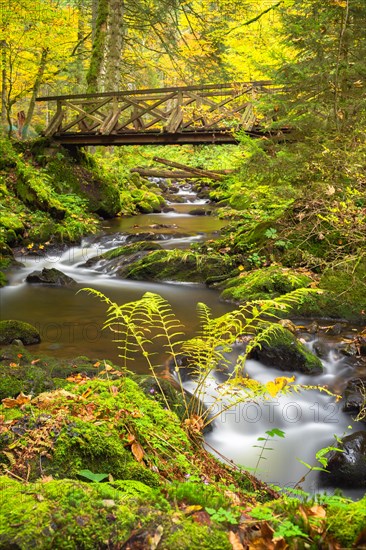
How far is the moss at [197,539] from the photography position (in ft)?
4.89

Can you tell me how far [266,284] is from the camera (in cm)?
819

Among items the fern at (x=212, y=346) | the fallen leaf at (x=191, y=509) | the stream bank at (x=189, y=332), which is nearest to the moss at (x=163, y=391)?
the fern at (x=212, y=346)

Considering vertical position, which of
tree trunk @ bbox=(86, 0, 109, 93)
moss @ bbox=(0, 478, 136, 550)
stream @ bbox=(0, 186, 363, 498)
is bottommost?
stream @ bbox=(0, 186, 363, 498)

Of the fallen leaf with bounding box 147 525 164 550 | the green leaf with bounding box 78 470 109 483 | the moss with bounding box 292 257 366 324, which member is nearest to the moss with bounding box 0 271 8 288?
the moss with bounding box 292 257 366 324

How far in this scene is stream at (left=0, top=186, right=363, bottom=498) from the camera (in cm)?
462

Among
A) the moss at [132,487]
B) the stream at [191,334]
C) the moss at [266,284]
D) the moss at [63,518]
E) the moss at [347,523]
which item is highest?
the moss at [347,523]

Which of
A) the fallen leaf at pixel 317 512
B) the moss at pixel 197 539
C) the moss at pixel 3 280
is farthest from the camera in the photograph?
the moss at pixel 3 280

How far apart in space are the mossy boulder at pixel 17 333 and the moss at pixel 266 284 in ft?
11.6

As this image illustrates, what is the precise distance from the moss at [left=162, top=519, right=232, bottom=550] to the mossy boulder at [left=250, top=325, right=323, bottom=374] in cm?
425

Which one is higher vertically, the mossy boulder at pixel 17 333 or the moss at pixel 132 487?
the moss at pixel 132 487

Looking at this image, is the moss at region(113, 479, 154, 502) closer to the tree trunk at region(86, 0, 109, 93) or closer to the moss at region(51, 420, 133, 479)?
the moss at region(51, 420, 133, 479)

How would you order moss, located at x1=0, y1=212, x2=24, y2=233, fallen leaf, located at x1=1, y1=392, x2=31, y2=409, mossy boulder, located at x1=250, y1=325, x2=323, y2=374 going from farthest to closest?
moss, located at x1=0, y1=212, x2=24, y2=233, mossy boulder, located at x1=250, y1=325, x2=323, y2=374, fallen leaf, located at x1=1, y1=392, x2=31, y2=409

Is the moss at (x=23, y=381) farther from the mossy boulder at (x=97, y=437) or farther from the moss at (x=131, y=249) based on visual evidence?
the moss at (x=131, y=249)

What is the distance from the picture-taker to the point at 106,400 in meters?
2.93
